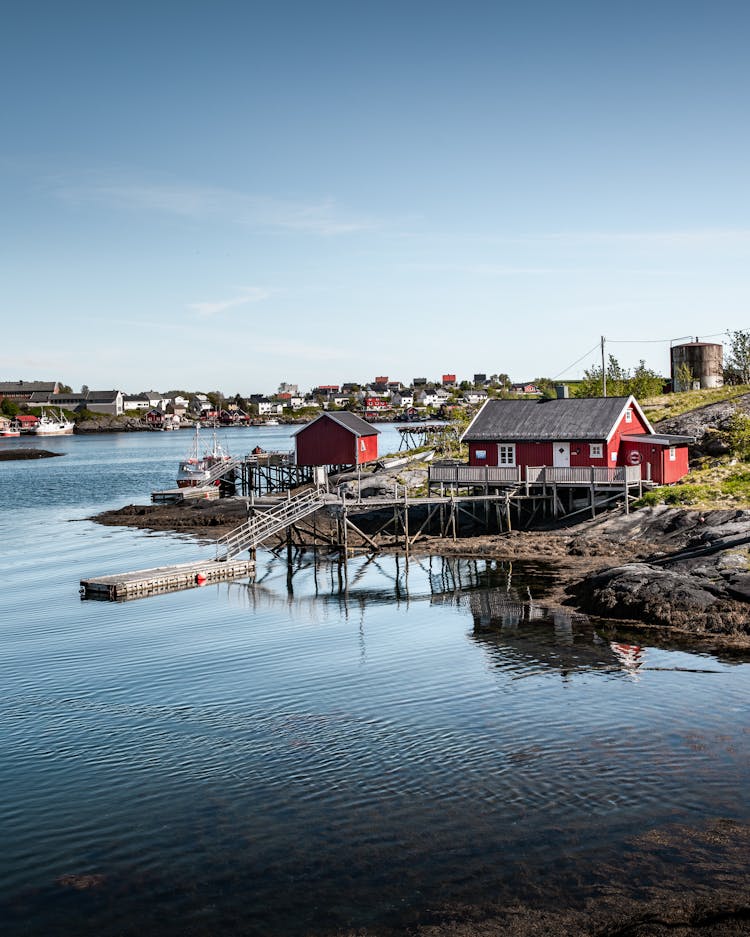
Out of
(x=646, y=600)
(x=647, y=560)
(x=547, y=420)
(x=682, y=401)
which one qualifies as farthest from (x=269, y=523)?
(x=682, y=401)

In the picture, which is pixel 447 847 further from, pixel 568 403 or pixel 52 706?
pixel 568 403

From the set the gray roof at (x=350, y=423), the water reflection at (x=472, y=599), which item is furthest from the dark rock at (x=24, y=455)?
the water reflection at (x=472, y=599)

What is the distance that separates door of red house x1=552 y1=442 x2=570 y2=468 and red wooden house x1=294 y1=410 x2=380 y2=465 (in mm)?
17736

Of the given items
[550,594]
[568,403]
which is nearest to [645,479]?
[568,403]

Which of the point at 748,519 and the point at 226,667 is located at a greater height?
the point at 748,519

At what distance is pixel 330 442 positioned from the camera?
64438 mm

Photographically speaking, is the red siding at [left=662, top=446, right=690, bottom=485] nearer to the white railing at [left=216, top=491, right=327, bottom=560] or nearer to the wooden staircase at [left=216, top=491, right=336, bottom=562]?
the wooden staircase at [left=216, top=491, right=336, bottom=562]

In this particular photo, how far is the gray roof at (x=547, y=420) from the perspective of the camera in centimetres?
4919

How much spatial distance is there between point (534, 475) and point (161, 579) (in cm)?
2080

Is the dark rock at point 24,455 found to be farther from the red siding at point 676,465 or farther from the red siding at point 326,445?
the red siding at point 676,465

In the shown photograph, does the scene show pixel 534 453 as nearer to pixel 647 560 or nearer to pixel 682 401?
pixel 647 560

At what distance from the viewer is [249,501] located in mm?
52125

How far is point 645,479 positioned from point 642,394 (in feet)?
132

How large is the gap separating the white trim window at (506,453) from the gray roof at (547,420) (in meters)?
0.39
